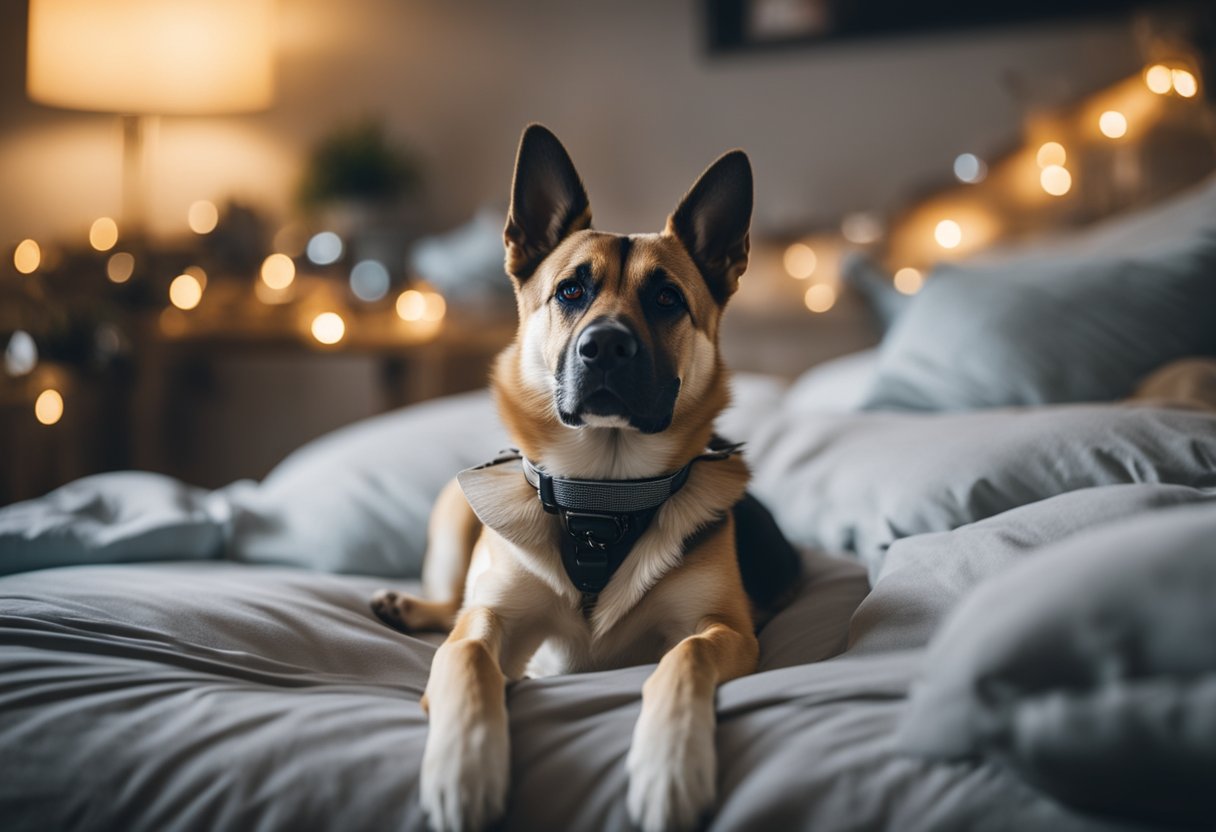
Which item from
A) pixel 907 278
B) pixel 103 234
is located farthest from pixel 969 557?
pixel 103 234

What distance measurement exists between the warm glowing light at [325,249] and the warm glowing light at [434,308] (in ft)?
2.33

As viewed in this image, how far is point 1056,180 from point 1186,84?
17.4 inches

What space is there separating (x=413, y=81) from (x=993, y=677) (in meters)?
3.90

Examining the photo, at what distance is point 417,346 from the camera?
331 cm

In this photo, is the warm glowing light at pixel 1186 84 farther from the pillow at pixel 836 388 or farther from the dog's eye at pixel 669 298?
the dog's eye at pixel 669 298

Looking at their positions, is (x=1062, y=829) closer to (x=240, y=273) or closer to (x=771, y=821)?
(x=771, y=821)

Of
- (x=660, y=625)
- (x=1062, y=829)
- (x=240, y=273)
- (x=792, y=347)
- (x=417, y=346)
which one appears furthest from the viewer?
(x=240, y=273)

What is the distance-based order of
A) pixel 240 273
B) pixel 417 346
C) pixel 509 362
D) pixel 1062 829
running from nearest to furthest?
1. pixel 1062 829
2. pixel 509 362
3. pixel 417 346
4. pixel 240 273

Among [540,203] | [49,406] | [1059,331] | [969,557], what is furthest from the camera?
[49,406]

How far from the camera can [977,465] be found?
4.82 feet

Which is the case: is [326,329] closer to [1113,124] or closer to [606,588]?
[606,588]

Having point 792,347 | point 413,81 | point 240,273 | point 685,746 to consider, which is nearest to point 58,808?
point 685,746

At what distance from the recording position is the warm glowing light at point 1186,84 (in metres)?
2.65

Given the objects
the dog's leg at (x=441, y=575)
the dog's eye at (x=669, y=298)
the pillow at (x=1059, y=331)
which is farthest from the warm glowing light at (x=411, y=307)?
the dog's eye at (x=669, y=298)
